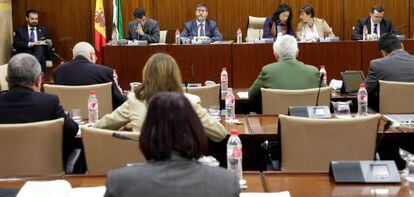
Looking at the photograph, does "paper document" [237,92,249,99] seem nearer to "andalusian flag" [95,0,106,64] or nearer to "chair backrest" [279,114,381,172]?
"chair backrest" [279,114,381,172]

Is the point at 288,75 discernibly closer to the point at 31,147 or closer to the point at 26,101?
the point at 26,101

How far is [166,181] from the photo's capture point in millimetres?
1798

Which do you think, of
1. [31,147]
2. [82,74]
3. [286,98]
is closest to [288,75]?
[286,98]

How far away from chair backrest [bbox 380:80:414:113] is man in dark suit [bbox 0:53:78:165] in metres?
2.41

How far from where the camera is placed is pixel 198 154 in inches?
70.8

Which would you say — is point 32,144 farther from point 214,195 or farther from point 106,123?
point 214,195

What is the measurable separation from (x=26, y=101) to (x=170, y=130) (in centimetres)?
198

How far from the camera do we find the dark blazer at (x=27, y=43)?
9.82 m

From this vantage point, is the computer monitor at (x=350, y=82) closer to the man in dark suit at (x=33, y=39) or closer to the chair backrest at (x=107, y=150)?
the chair backrest at (x=107, y=150)

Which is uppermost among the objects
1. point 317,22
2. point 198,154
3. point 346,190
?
point 317,22

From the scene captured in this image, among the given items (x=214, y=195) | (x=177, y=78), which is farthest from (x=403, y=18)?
(x=214, y=195)

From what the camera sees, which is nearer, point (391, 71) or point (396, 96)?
point (396, 96)

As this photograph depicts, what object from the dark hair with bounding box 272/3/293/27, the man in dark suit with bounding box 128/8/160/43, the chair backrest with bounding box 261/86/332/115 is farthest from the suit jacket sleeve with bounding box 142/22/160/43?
the chair backrest with bounding box 261/86/332/115

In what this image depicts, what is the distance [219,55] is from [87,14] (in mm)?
3740
